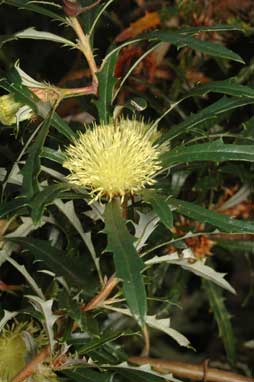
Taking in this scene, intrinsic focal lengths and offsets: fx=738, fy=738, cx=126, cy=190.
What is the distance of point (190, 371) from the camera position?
104cm

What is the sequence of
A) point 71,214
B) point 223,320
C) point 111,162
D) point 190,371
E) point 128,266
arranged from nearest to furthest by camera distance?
point 128,266
point 111,162
point 71,214
point 190,371
point 223,320

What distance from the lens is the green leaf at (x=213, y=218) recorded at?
2.55 feet

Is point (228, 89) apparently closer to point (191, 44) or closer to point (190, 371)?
point (191, 44)

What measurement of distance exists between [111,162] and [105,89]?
0.34 feet

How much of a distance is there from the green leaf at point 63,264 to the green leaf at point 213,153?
0.17m

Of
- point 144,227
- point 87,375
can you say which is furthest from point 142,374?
point 144,227

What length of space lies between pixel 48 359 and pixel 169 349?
0.88 meters

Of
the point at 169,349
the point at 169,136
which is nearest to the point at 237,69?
the point at 169,136

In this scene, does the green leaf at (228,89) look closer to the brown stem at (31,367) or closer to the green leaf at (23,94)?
the green leaf at (23,94)

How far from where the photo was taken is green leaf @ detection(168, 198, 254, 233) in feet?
2.55

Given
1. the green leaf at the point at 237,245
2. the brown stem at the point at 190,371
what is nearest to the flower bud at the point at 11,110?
the brown stem at the point at 190,371

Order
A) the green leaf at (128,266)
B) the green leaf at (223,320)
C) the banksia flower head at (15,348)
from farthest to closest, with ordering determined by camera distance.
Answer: the green leaf at (223,320) → the banksia flower head at (15,348) → the green leaf at (128,266)

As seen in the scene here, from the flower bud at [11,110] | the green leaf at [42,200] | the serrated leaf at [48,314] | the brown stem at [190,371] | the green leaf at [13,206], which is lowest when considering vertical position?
the brown stem at [190,371]

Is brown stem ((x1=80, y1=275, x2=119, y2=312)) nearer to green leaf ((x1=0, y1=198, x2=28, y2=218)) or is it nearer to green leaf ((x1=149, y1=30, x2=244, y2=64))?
green leaf ((x1=0, y1=198, x2=28, y2=218))
